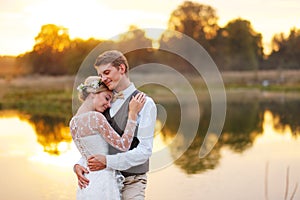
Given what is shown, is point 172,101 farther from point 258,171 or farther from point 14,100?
point 258,171

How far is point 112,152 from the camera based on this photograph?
2.83m

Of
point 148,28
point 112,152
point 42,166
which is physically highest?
point 148,28

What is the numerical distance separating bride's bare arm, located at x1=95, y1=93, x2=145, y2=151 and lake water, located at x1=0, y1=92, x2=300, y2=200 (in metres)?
0.73

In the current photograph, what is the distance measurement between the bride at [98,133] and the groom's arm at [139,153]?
0.03 meters

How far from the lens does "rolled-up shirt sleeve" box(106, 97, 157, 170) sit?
273 centimetres

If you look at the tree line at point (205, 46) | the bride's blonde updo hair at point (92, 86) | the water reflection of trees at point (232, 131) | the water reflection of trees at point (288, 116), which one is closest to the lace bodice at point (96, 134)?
the bride's blonde updo hair at point (92, 86)

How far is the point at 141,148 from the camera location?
9.01ft

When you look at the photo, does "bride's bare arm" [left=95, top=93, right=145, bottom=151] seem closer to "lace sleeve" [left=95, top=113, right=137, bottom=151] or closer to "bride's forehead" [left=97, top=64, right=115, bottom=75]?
"lace sleeve" [left=95, top=113, right=137, bottom=151]

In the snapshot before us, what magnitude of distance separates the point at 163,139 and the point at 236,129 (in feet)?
16.1

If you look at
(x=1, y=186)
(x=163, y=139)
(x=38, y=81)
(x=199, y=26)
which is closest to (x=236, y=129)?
(x=163, y=139)

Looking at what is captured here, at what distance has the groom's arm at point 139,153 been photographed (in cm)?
273

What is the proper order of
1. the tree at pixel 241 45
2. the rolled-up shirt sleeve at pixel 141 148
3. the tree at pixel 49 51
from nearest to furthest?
the rolled-up shirt sleeve at pixel 141 148, the tree at pixel 49 51, the tree at pixel 241 45

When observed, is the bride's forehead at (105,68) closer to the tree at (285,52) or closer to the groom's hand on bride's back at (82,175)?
the groom's hand on bride's back at (82,175)

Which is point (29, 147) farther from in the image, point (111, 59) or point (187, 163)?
point (111, 59)
